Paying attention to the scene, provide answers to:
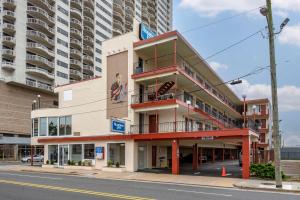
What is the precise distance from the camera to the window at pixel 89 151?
3678 cm

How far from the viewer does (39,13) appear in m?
80.5

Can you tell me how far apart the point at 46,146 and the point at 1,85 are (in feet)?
120

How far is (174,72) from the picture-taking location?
1257 inches

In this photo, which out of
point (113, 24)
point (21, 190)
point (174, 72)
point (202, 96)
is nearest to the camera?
point (21, 190)

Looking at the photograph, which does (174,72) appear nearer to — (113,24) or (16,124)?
(16,124)

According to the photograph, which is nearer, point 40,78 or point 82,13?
point 40,78

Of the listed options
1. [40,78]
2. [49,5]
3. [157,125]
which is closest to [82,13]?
[49,5]

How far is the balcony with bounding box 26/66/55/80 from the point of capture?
77188mm

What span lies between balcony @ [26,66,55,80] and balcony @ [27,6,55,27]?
1153cm

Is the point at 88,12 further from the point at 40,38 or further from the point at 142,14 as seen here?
the point at 142,14

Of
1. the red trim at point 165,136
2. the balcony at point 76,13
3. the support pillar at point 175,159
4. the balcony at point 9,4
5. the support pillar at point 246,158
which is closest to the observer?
the support pillar at point 246,158

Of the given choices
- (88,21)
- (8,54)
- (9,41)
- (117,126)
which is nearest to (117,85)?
(117,126)

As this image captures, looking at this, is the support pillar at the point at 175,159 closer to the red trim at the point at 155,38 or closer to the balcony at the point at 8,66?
the red trim at the point at 155,38

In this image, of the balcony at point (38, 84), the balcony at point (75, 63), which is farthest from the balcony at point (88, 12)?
the balcony at point (38, 84)
